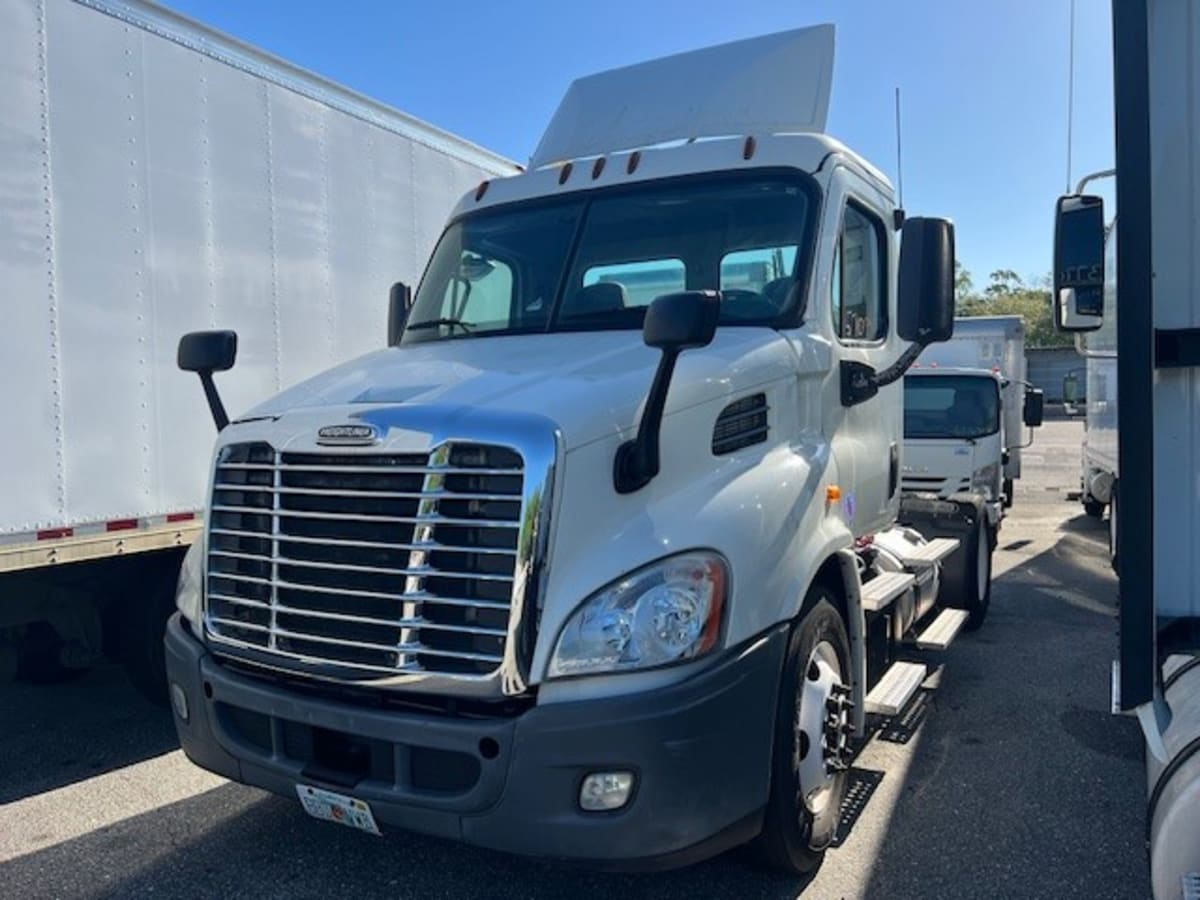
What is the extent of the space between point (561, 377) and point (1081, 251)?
77.6 inches

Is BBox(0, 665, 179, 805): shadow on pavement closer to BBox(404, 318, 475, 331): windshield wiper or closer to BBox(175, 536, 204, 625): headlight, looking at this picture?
BBox(175, 536, 204, 625): headlight

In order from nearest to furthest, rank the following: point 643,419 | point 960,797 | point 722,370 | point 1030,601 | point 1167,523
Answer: point 1167,523
point 643,419
point 722,370
point 960,797
point 1030,601

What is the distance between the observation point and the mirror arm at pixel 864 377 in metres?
4.16

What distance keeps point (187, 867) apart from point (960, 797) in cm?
319

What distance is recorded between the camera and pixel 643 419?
9.69ft

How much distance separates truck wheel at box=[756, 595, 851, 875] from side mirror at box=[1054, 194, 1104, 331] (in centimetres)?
145

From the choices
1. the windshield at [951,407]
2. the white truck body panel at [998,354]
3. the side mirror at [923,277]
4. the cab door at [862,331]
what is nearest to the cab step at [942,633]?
the cab door at [862,331]

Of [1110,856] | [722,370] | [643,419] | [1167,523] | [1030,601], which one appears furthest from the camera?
[1030,601]

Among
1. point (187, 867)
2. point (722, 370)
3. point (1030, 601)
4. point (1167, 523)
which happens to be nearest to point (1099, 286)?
point (1167, 523)

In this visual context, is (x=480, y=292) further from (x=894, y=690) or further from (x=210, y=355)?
(x=894, y=690)

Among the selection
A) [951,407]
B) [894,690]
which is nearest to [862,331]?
[894,690]

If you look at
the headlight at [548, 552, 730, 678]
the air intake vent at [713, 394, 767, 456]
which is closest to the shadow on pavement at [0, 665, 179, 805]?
the headlight at [548, 552, 730, 678]

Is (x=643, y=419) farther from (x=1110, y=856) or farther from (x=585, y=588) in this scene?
(x=1110, y=856)

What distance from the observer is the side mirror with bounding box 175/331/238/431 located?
3.82 meters
